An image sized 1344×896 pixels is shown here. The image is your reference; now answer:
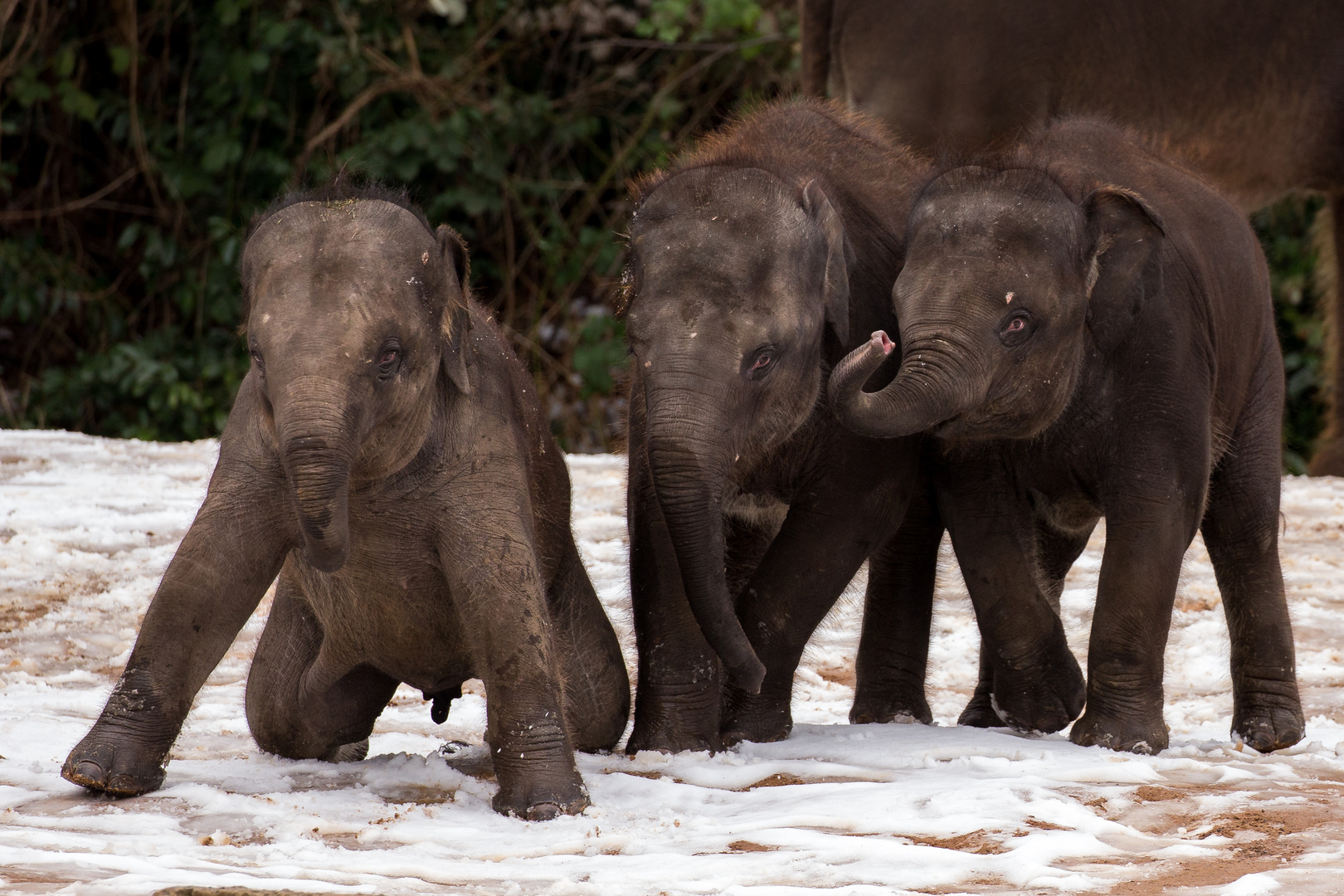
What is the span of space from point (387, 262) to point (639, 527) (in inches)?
42.2

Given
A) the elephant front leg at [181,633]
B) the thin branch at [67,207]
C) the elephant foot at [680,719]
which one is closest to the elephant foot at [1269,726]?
the elephant foot at [680,719]

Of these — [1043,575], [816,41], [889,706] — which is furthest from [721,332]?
[816,41]

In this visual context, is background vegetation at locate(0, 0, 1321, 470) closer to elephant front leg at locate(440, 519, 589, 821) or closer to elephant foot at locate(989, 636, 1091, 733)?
elephant foot at locate(989, 636, 1091, 733)

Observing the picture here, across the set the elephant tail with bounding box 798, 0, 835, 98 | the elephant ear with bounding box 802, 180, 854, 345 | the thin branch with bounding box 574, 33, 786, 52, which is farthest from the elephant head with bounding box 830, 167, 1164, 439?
the thin branch with bounding box 574, 33, 786, 52

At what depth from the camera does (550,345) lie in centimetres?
1256

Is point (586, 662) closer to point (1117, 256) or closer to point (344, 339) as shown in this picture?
point (344, 339)

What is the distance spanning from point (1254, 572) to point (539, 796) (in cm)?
234

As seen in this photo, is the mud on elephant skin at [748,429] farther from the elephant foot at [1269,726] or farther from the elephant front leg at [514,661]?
the elephant foot at [1269,726]

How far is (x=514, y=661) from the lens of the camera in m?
3.85

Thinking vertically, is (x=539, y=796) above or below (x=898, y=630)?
below

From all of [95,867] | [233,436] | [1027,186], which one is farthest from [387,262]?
[1027,186]

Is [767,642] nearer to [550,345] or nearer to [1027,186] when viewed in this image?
[1027,186]

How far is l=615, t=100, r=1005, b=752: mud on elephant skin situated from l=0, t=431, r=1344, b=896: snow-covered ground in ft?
0.76

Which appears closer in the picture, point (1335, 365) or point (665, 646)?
point (665, 646)
